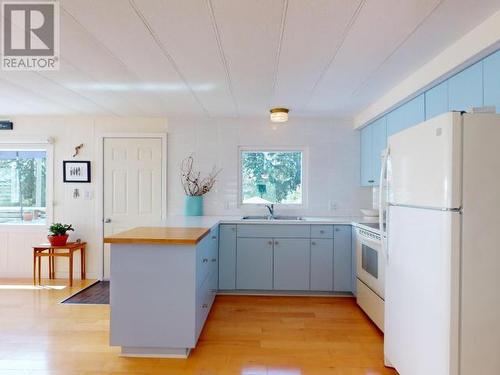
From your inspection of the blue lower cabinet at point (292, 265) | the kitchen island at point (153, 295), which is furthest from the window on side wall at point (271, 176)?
the kitchen island at point (153, 295)

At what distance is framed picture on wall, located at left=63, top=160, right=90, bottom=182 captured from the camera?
4.37 metres

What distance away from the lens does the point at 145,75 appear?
2713mm

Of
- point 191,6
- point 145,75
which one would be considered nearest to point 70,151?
point 145,75

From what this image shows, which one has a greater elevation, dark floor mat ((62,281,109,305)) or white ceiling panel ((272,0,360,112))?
white ceiling panel ((272,0,360,112))

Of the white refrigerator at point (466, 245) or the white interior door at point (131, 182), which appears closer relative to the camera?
the white refrigerator at point (466, 245)

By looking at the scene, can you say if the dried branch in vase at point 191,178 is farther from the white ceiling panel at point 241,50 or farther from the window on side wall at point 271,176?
the white ceiling panel at point 241,50

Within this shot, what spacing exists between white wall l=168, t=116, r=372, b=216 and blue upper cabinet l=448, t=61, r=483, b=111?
6.83 ft

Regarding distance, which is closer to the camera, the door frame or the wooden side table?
the wooden side table

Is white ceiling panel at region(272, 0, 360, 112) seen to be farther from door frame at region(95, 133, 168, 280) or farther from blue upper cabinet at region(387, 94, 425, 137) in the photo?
door frame at region(95, 133, 168, 280)

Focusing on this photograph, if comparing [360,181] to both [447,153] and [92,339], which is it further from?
[92,339]

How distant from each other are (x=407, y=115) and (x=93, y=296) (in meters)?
3.74

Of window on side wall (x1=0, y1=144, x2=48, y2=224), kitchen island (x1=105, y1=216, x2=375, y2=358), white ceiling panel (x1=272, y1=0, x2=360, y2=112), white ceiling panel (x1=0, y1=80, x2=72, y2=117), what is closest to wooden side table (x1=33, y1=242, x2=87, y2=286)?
window on side wall (x1=0, y1=144, x2=48, y2=224)

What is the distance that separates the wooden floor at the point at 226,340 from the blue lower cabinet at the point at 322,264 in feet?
0.57

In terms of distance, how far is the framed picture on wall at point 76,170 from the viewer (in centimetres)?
437
